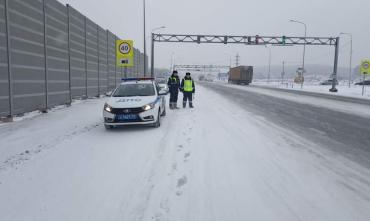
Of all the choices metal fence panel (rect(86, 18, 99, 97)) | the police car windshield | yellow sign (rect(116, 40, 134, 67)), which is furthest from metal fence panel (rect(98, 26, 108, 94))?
the police car windshield

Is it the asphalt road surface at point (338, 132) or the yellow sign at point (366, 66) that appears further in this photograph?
the yellow sign at point (366, 66)

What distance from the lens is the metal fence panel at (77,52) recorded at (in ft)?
54.9

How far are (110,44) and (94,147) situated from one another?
20026mm

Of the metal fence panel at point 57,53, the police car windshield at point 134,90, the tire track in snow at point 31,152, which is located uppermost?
the metal fence panel at point 57,53

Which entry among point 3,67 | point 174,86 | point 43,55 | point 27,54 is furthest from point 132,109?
point 174,86

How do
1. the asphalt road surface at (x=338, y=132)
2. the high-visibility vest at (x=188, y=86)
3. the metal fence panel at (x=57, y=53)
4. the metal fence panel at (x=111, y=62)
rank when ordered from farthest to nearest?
the metal fence panel at (x=111, y=62)
the high-visibility vest at (x=188, y=86)
the metal fence panel at (x=57, y=53)
the asphalt road surface at (x=338, y=132)

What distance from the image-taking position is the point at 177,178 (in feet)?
16.5

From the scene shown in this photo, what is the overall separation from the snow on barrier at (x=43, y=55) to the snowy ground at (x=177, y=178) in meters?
2.99

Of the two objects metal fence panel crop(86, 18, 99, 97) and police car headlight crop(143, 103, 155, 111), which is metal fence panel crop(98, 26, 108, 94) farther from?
police car headlight crop(143, 103, 155, 111)

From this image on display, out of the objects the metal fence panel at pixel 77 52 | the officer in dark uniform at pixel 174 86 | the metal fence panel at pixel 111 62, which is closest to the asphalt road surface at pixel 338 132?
the officer in dark uniform at pixel 174 86

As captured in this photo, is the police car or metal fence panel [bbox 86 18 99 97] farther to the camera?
metal fence panel [bbox 86 18 99 97]

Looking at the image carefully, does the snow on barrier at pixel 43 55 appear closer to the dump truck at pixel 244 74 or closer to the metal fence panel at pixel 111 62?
the metal fence panel at pixel 111 62

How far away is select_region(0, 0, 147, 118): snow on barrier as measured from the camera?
1053 cm

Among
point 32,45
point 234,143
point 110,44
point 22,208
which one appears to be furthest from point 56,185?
point 110,44
